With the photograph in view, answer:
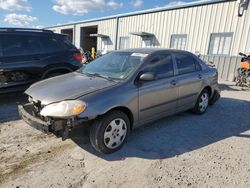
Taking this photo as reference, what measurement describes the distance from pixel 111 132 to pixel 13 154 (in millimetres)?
1513

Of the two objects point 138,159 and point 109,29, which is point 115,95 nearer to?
point 138,159

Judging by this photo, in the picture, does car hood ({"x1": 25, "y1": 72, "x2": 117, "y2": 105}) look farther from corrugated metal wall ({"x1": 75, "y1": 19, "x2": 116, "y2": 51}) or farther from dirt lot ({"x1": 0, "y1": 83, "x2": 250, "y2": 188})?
corrugated metal wall ({"x1": 75, "y1": 19, "x2": 116, "y2": 51})

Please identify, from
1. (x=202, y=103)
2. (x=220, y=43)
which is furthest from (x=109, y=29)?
(x=202, y=103)

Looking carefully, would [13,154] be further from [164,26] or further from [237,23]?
[164,26]

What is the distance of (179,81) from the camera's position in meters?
4.45

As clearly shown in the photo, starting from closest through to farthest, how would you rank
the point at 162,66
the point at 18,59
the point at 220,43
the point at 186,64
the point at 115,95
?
the point at 115,95
the point at 162,66
the point at 186,64
the point at 18,59
the point at 220,43

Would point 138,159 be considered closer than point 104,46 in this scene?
Yes

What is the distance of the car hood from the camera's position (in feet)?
10.3

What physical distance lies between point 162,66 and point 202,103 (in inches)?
71.0

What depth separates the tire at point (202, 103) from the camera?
17.1 ft

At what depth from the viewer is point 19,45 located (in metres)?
5.69

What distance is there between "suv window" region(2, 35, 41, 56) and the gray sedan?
7.24 ft

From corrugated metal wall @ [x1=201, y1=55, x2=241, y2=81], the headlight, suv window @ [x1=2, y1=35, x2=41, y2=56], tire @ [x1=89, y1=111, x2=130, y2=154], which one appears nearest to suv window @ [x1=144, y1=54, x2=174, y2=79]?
tire @ [x1=89, y1=111, x2=130, y2=154]

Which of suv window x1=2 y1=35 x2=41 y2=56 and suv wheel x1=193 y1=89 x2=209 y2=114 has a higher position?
suv window x1=2 y1=35 x2=41 y2=56
